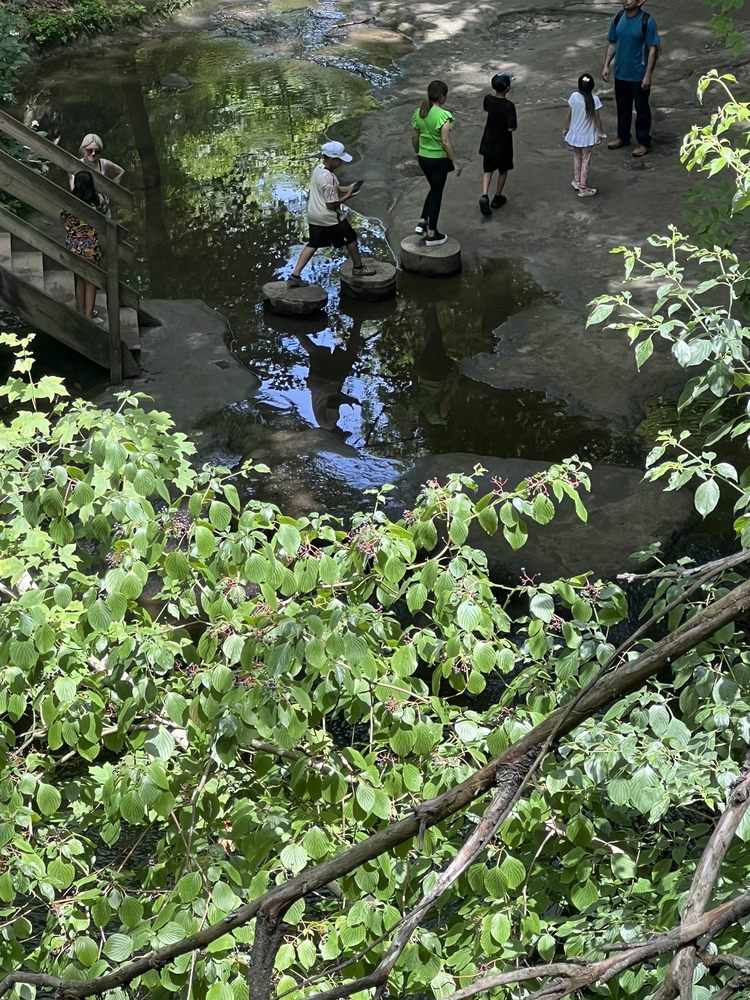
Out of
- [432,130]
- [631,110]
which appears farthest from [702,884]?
[631,110]

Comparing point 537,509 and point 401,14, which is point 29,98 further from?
point 537,509

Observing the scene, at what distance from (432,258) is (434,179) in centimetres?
79

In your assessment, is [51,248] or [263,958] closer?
[263,958]

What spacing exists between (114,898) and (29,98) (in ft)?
52.2

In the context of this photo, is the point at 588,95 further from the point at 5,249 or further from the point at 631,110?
the point at 5,249

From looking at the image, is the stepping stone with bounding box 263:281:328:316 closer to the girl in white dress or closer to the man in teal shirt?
the girl in white dress

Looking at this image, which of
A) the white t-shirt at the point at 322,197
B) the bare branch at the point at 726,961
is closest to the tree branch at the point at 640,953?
the bare branch at the point at 726,961

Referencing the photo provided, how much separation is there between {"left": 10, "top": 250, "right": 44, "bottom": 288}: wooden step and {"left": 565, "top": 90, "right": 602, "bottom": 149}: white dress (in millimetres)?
5573

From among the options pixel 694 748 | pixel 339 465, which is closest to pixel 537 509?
pixel 694 748

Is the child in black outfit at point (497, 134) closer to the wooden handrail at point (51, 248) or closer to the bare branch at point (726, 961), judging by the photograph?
the wooden handrail at point (51, 248)

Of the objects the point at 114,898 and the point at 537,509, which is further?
the point at 537,509

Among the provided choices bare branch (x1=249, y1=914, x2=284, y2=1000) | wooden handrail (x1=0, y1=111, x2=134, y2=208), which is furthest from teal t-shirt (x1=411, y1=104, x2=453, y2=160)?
bare branch (x1=249, y1=914, x2=284, y2=1000)

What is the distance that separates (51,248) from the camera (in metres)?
8.69

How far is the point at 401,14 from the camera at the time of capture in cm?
1903
